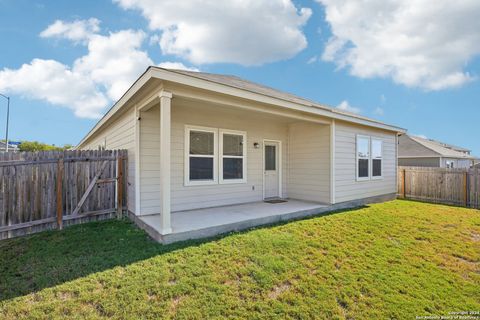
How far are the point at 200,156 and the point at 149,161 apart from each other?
1.35 m

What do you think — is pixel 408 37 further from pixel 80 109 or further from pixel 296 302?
pixel 80 109

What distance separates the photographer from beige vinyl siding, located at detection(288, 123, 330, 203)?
711 cm

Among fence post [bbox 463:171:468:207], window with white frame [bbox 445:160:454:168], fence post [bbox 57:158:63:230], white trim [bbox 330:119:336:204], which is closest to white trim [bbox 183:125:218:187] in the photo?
fence post [bbox 57:158:63:230]

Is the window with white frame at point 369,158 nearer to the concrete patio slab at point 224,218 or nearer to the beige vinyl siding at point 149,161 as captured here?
the concrete patio slab at point 224,218

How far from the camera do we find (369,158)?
842cm

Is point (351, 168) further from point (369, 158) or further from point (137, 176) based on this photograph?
point (137, 176)

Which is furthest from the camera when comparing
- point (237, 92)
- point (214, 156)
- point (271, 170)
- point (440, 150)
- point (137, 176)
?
point (440, 150)

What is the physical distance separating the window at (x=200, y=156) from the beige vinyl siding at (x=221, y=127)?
141 mm

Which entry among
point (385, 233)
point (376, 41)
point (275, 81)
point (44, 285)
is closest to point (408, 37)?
point (376, 41)

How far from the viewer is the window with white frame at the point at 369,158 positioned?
26.3 ft

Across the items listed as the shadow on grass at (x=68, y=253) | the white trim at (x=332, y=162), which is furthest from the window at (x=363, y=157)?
the shadow on grass at (x=68, y=253)

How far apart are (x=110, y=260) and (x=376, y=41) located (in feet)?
37.2

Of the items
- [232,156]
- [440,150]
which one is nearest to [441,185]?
[232,156]

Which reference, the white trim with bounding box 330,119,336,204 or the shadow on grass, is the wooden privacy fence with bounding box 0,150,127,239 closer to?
the shadow on grass
